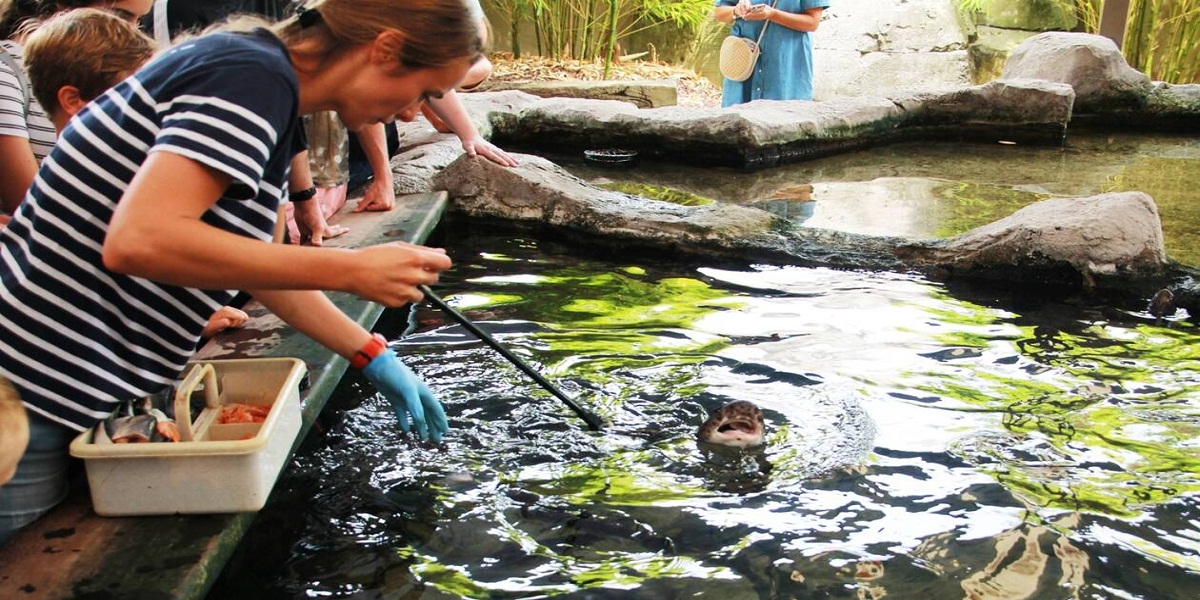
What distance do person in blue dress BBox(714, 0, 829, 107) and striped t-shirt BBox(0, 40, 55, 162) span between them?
17.2 ft

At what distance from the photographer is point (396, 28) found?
73.7 inches

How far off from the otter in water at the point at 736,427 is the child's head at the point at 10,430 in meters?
1.80

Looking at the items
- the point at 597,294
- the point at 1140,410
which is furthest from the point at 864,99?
the point at 1140,410

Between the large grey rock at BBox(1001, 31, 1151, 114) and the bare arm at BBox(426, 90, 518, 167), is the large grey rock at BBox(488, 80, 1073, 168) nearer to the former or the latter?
the large grey rock at BBox(1001, 31, 1151, 114)

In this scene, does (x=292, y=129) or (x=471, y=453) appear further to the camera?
(x=471, y=453)

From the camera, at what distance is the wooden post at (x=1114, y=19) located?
10.1m

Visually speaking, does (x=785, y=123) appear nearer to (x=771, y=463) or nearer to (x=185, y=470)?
(x=771, y=463)

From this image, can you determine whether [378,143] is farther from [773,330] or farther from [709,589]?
[709,589]

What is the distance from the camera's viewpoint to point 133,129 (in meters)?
1.88

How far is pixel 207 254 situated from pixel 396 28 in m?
0.52

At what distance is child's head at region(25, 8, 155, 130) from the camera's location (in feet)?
8.96

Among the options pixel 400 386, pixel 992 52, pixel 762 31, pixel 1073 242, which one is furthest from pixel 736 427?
pixel 992 52

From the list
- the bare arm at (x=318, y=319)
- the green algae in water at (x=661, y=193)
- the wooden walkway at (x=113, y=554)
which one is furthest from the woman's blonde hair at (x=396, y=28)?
the green algae in water at (x=661, y=193)

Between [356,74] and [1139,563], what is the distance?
212cm
